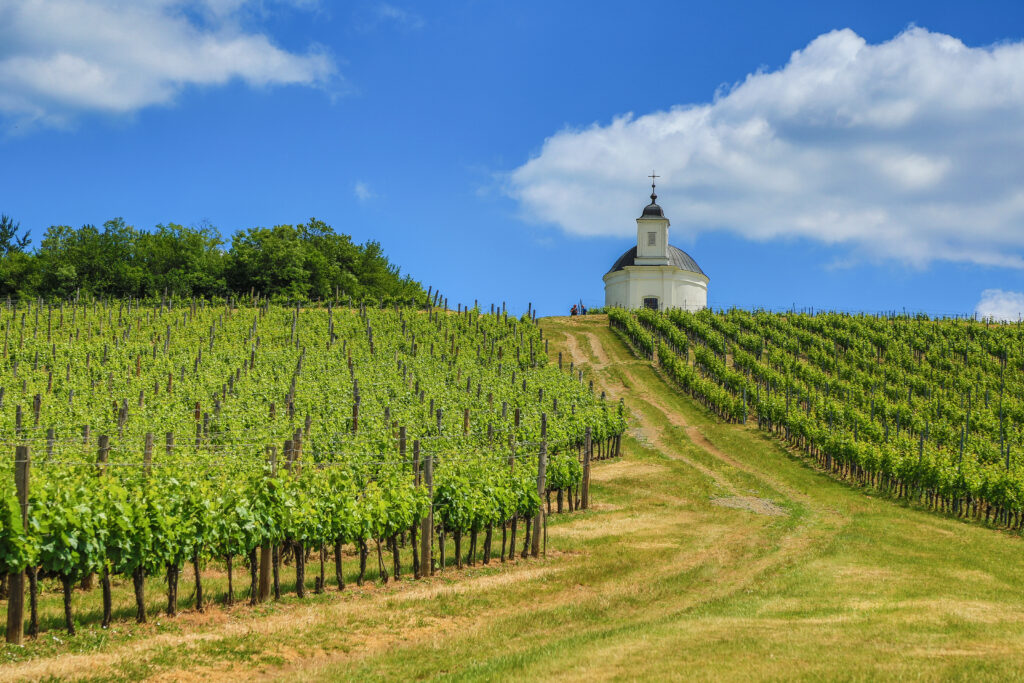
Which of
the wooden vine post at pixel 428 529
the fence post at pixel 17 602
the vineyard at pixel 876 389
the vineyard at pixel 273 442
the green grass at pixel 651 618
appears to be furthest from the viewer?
the vineyard at pixel 876 389

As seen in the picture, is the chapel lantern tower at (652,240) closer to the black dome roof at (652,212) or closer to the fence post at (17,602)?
the black dome roof at (652,212)

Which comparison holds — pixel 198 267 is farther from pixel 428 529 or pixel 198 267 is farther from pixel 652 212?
pixel 428 529

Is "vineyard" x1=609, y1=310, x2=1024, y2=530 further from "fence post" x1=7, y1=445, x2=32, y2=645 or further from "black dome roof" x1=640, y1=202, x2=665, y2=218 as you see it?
"fence post" x1=7, y1=445, x2=32, y2=645

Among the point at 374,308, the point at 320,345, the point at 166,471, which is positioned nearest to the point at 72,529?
the point at 166,471

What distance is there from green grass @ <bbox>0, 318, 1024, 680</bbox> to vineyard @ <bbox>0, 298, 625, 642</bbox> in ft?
3.40

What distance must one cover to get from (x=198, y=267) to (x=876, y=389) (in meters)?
61.3

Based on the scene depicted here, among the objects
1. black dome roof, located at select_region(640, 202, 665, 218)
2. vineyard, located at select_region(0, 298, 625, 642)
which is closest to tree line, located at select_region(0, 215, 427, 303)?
vineyard, located at select_region(0, 298, 625, 642)

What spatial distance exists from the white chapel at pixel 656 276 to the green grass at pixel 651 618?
52921 mm

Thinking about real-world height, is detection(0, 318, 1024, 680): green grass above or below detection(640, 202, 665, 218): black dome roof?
below

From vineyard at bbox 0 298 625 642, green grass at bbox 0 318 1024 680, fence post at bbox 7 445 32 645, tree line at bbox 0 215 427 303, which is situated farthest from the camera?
tree line at bbox 0 215 427 303

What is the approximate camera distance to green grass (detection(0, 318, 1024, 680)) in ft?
34.6

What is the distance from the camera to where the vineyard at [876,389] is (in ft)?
103

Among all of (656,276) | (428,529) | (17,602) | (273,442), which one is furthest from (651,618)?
(656,276)

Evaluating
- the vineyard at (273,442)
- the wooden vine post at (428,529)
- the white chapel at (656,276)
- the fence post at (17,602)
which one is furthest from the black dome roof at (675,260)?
the fence post at (17,602)
